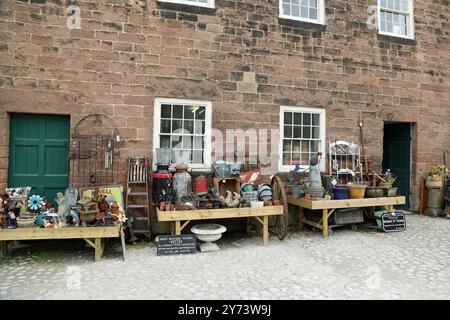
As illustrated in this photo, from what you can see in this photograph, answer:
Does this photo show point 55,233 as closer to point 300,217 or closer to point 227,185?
point 227,185

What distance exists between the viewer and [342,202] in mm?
6312

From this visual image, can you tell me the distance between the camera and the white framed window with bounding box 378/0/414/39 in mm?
8227

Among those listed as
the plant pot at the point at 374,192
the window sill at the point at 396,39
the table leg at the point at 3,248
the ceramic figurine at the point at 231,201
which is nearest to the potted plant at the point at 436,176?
the plant pot at the point at 374,192

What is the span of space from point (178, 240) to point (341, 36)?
6.01m

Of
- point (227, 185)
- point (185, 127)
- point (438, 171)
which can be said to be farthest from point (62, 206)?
point (438, 171)

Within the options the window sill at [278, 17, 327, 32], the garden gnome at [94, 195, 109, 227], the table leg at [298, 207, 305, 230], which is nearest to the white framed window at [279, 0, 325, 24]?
the window sill at [278, 17, 327, 32]

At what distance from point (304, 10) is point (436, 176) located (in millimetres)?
5314

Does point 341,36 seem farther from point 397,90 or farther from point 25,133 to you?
point 25,133

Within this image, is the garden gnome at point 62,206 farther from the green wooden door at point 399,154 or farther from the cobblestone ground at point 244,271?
the green wooden door at point 399,154

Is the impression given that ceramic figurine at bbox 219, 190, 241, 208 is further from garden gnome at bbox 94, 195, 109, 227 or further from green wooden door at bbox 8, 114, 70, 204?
green wooden door at bbox 8, 114, 70, 204

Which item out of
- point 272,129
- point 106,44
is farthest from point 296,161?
point 106,44

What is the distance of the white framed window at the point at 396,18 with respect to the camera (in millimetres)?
8227

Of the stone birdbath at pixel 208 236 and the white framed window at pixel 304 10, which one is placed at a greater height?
the white framed window at pixel 304 10

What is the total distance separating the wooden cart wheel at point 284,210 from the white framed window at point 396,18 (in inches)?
200
